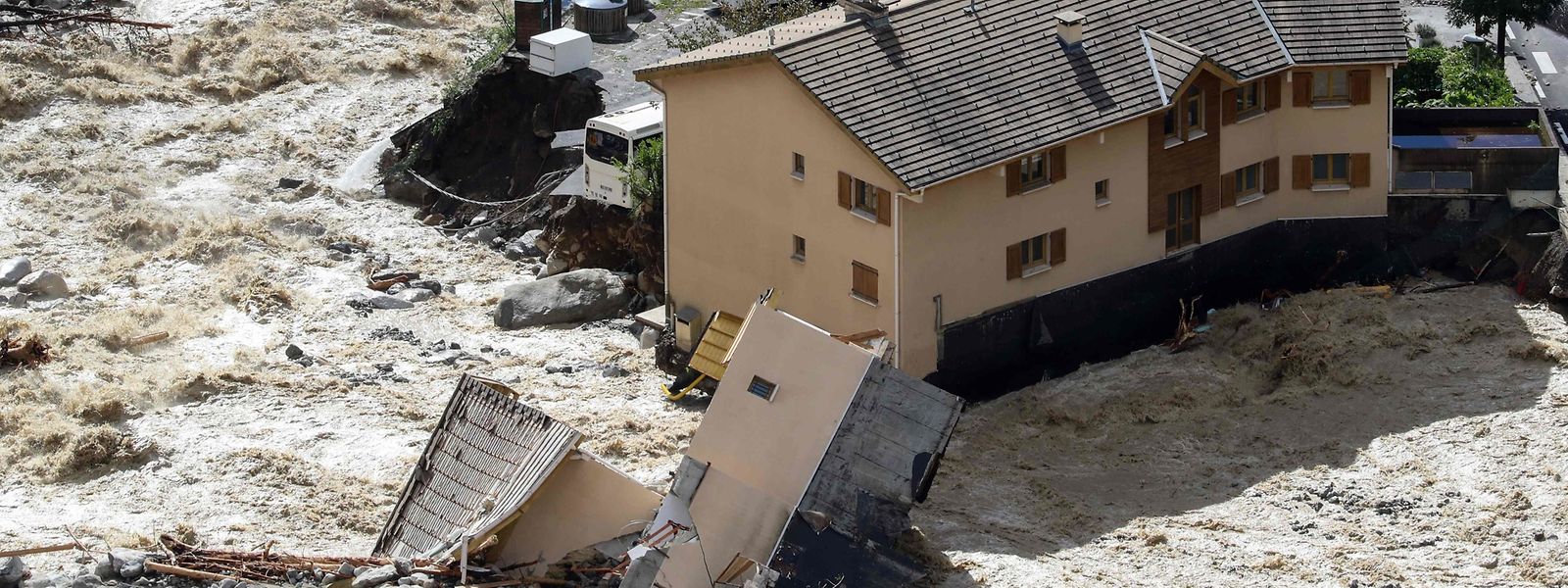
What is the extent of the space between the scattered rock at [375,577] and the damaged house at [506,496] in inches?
35.6

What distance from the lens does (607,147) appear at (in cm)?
5747

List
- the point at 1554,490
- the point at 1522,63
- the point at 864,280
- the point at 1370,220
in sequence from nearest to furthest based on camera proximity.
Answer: the point at 1554,490 → the point at 864,280 → the point at 1370,220 → the point at 1522,63

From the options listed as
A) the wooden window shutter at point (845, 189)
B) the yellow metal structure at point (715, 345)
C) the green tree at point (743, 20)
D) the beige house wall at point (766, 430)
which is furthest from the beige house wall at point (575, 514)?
the green tree at point (743, 20)

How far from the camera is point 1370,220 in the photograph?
2111 inches

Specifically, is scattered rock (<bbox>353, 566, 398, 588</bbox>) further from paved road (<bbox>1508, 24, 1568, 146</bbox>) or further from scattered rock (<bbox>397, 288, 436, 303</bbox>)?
paved road (<bbox>1508, 24, 1568, 146</bbox>)

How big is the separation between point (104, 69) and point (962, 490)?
115 ft

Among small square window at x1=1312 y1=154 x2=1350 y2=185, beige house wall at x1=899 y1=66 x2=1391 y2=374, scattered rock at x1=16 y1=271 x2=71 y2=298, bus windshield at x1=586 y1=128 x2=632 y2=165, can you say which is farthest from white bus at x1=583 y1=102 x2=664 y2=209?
small square window at x1=1312 y1=154 x2=1350 y2=185

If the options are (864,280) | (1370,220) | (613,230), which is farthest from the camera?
(613,230)

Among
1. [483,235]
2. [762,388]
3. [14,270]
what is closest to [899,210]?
[762,388]

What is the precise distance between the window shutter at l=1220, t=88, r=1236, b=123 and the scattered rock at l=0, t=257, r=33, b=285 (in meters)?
29.1

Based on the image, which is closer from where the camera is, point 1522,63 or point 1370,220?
point 1370,220

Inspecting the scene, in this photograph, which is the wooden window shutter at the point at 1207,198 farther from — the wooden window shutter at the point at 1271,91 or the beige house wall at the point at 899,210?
the wooden window shutter at the point at 1271,91

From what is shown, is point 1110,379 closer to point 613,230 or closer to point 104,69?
point 613,230

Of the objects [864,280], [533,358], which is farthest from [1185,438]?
[533,358]
